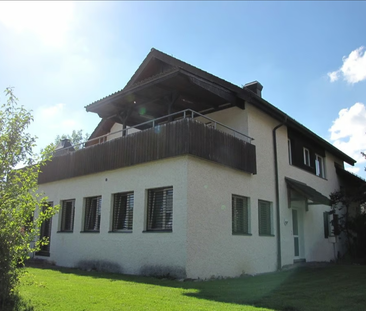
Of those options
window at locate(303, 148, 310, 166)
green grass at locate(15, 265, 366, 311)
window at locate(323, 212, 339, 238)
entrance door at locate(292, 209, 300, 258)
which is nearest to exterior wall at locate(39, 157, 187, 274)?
green grass at locate(15, 265, 366, 311)

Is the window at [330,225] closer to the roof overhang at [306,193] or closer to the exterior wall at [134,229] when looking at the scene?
the roof overhang at [306,193]

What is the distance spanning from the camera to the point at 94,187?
13.9 m

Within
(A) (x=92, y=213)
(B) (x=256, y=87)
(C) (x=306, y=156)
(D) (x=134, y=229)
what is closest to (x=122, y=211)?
(D) (x=134, y=229)

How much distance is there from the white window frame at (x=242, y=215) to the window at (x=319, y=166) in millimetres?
8695

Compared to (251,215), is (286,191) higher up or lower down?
higher up

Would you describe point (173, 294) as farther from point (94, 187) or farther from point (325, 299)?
point (94, 187)

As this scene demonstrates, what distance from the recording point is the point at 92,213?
14.1m

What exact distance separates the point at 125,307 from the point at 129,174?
682 centimetres

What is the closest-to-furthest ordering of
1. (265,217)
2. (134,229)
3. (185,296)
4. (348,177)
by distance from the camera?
(185,296)
(134,229)
(265,217)
(348,177)

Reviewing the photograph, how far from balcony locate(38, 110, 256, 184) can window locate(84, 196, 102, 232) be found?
1161 millimetres

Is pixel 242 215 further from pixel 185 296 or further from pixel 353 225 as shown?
pixel 353 225

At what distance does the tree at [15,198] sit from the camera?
5789 mm

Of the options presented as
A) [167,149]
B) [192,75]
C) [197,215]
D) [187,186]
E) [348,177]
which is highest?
[192,75]

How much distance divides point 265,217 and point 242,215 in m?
Result: 1.74
